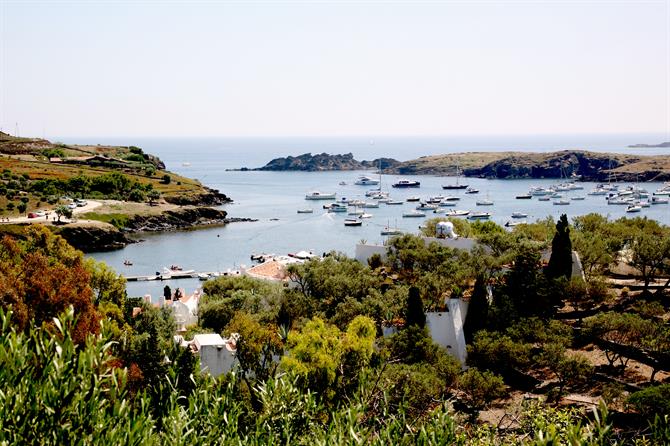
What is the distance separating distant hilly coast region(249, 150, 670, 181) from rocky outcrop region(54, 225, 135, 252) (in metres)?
91.9

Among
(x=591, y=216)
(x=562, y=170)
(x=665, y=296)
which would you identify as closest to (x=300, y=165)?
(x=562, y=170)

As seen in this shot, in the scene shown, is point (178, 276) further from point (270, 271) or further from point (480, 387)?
point (480, 387)

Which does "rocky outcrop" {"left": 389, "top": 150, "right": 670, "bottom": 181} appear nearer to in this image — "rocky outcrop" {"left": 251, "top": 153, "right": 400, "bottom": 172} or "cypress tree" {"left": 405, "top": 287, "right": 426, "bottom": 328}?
"rocky outcrop" {"left": 251, "top": 153, "right": 400, "bottom": 172}

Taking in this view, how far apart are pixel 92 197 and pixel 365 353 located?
251 feet

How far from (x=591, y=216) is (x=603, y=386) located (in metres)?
19.8

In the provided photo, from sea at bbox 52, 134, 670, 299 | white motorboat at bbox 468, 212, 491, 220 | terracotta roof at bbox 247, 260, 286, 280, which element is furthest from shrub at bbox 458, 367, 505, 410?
white motorboat at bbox 468, 212, 491, 220

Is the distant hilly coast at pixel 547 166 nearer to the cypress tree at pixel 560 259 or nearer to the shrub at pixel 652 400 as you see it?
the cypress tree at pixel 560 259

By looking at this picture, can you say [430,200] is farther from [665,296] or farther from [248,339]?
[248,339]

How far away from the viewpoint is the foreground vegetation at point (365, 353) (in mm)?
9523

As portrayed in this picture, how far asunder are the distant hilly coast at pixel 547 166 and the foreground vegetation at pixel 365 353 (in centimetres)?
10481

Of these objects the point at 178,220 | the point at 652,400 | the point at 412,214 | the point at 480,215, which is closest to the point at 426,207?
the point at 412,214

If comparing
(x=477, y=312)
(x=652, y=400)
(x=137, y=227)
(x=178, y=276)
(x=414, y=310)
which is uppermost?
(x=414, y=310)

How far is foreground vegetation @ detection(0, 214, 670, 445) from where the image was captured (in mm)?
9523

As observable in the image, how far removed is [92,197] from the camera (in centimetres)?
8900
